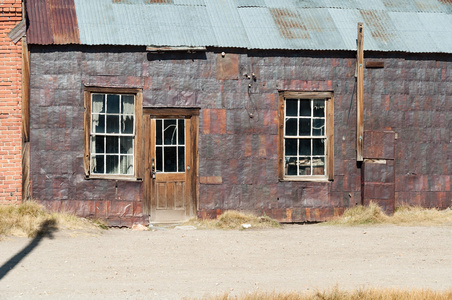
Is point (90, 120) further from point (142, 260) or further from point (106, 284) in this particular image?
point (106, 284)

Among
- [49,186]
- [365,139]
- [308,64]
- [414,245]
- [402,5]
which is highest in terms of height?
[402,5]

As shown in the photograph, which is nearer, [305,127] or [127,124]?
[127,124]

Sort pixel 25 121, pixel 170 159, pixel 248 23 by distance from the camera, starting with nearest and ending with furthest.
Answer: pixel 25 121, pixel 170 159, pixel 248 23


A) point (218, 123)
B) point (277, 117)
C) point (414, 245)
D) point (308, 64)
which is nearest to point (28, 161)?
point (218, 123)

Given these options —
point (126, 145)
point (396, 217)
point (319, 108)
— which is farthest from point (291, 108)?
point (126, 145)

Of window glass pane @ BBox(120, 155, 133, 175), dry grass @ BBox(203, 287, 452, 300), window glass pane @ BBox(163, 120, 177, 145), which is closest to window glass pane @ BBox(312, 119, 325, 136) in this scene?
window glass pane @ BBox(163, 120, 177, 145)

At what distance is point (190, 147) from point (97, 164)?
6.12 ft

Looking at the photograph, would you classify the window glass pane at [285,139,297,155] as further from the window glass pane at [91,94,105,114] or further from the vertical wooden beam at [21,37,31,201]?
the vertical wooden beam at [21,37,31,201]

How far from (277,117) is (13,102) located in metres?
5.21

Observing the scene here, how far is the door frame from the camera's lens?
14.2 meters

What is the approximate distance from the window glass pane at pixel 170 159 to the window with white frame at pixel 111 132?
620 millimetres

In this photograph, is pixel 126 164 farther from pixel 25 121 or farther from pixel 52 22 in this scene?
pixel 52 22

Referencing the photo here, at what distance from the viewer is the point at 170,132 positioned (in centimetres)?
1440

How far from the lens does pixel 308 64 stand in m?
14.8
